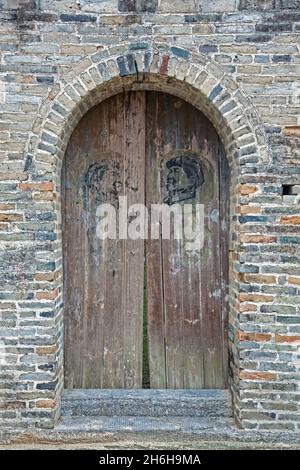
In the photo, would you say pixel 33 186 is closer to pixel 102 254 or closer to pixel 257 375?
pixel 102 254

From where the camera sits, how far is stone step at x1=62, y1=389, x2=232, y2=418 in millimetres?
3455

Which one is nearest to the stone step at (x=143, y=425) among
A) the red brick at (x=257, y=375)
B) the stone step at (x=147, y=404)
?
the stone step at (x=147, y=404)

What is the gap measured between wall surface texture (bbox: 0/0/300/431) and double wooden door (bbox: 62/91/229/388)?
0.44 meters

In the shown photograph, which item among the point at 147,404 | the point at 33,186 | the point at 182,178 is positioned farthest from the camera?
the point at 182,178

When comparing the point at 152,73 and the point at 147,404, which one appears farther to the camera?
the point at 147,404

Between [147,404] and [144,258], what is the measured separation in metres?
1.19

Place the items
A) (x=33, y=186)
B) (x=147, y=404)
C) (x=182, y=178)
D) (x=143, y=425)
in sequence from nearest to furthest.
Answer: (x=33, y=186) < (x=143, y=425) < (x=147, y=404) < (x=182, y=178)

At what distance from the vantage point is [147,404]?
3504mm

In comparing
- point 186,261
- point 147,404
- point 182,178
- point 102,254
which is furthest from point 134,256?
point 147,404

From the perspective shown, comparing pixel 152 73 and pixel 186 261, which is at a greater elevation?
pixel 152 73

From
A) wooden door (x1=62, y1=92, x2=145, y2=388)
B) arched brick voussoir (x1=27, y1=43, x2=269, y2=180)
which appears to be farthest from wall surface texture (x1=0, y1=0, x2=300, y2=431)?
wooden door (x1=62, y1=92, x2=145, y2=388)

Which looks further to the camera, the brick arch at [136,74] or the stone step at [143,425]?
the stone step at [143,425]

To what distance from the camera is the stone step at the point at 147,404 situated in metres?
3.46

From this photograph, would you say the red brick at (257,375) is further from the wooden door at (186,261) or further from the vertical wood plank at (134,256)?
the vertical wood plank at (134,256)
